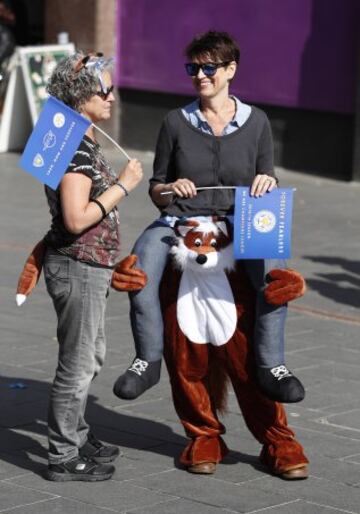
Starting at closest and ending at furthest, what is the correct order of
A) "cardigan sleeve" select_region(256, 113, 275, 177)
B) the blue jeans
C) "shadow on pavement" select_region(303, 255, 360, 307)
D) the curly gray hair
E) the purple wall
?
the curly gray hair, the blue jeans, "cardigan sleeve" select_region(256, 113, 275, 177), "shadow on pavement" select_region(303, 255, 360, 307), the purple wall

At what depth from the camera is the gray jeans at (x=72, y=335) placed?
19.7 feet

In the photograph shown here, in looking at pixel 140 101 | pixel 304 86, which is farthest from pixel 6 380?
pixel 140 101

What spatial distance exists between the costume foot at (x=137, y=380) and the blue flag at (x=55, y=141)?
35.8 inches

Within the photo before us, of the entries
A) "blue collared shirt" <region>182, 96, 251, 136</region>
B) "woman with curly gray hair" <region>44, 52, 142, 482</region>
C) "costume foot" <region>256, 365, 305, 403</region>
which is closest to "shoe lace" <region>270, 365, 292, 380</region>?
"costume foot" <region>256, 365, 305, 403</region>

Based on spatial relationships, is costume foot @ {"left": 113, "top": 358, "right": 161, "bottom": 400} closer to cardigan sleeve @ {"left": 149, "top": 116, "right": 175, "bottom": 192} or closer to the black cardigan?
the black cardigan

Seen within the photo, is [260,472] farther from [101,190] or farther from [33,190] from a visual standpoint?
[33,190]

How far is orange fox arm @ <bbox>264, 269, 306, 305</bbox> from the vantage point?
5980 mm

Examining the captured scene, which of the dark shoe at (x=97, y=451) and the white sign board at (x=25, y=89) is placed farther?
the white sign board at (x=25, y=89)

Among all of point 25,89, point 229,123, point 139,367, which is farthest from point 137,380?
point 25,89

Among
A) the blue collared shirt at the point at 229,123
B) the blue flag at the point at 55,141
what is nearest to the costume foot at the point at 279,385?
the blue collared shirt at the point at 229,123

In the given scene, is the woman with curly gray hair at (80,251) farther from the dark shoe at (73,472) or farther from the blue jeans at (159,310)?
the blue jeans at (159,310)

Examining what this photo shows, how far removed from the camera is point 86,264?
237 inches

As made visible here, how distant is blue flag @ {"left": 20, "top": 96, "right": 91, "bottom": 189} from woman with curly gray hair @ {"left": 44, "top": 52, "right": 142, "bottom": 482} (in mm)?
58

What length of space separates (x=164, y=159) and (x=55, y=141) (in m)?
0.55
